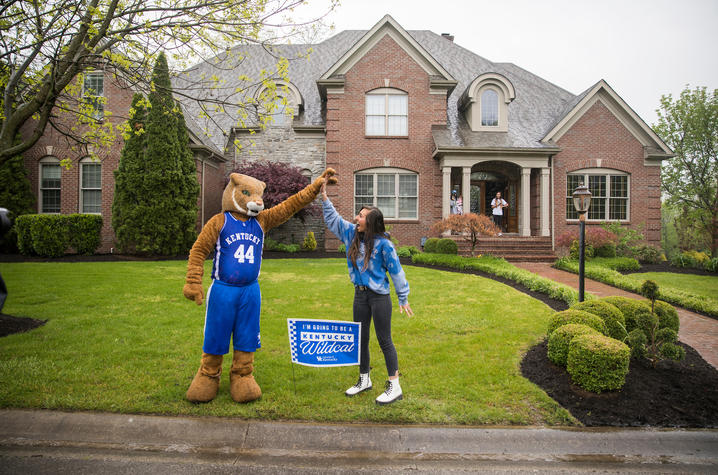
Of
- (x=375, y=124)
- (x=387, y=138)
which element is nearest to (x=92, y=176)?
(x=375, y=124)

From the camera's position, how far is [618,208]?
1644 centimetres

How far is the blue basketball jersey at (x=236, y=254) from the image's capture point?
355 cm

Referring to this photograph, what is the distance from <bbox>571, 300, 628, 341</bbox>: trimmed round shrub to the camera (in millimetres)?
4652

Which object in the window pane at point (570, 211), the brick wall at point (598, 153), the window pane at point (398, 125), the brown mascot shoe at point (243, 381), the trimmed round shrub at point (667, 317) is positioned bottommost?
the brown mascot shoe at point (243, 381)

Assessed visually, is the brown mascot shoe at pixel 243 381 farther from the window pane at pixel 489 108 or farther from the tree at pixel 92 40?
the window pane at pixel 489 108

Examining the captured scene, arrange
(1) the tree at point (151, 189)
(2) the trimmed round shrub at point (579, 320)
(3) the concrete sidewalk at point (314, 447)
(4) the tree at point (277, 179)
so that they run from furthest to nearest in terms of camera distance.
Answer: (4) the tree at point (277, 179) → (1) the tree at point (151, 189) → (2) the trimmed round shrub at point (579, 320) → (3) the concrete sidewalk at point (314, 447)

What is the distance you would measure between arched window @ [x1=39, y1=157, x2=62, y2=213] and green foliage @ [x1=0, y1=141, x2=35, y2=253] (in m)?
0.80

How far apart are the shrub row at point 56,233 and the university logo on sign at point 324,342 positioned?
1305cm

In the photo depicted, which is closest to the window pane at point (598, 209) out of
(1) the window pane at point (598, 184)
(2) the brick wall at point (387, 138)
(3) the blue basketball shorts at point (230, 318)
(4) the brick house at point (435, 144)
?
(4) the brick house at point (435, 144)

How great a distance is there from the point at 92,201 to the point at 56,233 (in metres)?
2.87

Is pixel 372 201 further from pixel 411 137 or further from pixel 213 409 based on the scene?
pixel 213 409

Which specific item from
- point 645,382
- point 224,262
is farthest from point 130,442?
point 645,382

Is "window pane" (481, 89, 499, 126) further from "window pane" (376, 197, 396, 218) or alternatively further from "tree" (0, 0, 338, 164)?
"tree" (0, 0, 338, 164)

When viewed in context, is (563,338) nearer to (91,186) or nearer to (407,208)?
(407,208)
